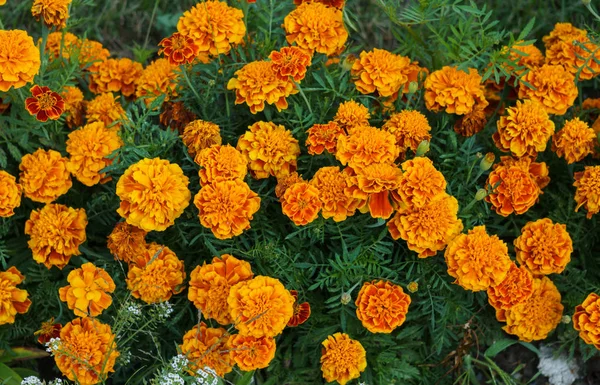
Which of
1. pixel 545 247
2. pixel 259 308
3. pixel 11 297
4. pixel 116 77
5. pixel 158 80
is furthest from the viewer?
pixel 116 77

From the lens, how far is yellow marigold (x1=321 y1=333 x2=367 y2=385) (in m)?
2.38

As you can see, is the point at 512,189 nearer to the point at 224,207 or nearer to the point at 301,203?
the point at 301,203

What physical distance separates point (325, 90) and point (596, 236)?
119 cm

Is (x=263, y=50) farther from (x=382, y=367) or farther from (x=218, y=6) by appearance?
(x=382, y=367)

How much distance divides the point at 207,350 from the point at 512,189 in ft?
3.87

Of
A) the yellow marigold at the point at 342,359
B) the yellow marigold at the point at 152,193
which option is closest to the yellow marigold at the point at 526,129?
the yellow marigold at the point at 342,359

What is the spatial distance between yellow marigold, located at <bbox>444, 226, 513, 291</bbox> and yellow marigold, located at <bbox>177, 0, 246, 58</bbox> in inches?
42.9

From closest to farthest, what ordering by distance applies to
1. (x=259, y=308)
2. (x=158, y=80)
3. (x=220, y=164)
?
1. (x=259, y=308)
2. (x=220, y=164)
3. (x=158, y=80)

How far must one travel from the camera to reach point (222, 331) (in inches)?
97.3

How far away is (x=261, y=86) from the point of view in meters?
2.47

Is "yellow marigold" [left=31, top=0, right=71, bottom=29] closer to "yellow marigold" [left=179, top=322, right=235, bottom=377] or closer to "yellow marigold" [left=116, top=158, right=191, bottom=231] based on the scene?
"yellow marigold" [left=116, top=158, right=191, bottom=231]

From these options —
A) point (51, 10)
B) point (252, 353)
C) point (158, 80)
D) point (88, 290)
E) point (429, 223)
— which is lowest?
point (252, 353)

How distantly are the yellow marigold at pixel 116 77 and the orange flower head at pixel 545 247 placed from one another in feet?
5.72

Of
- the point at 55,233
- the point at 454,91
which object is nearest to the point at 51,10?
the point at 55,233
